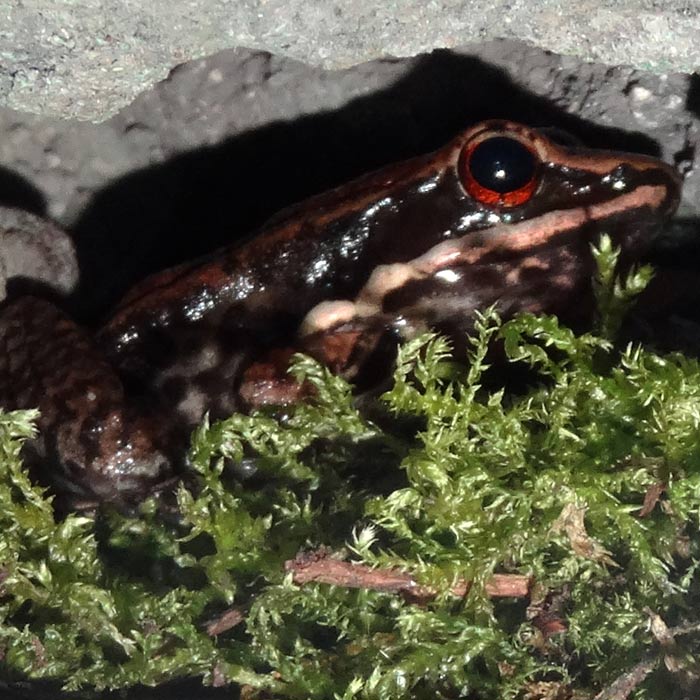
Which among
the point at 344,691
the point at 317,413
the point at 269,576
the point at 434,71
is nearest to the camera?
the point at 344,691

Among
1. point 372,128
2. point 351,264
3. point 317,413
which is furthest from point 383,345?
point 372,128

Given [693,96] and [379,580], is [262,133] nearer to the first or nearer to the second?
[693,96]

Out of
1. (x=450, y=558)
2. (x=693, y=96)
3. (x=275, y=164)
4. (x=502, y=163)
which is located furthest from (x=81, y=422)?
(x=693, y=96)

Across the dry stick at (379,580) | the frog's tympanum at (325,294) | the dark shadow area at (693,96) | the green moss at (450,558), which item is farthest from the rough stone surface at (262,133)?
the dry stick at (379,580)

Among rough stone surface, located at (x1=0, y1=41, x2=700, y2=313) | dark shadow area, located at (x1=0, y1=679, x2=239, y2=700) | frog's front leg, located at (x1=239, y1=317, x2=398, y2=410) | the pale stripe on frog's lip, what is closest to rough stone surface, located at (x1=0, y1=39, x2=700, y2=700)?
rough stone surface, located at (x1=0, y1=41, x2=700, y2=313)

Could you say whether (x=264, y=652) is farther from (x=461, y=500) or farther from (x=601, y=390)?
(x=601, y=390)

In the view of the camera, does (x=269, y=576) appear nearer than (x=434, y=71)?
Yes
